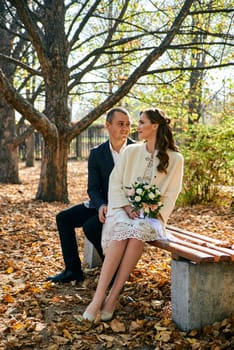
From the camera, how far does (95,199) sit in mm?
4074

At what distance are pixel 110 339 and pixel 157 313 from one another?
0.53 meters

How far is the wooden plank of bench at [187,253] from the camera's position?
304 centimetres

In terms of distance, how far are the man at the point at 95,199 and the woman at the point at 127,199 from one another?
316 mm

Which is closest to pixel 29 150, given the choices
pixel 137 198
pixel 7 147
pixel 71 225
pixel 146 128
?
pixel 7 147

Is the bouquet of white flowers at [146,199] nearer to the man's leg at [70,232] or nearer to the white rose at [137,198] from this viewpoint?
the white rose at [137,198]

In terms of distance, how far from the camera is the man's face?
13.3ft

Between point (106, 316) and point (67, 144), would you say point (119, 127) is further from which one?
point (67, 144)

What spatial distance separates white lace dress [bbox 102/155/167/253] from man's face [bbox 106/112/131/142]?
503mm

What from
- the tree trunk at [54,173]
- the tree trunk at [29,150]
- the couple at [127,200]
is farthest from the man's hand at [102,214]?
the tree trunk at [29,150]

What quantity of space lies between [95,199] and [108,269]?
2.67 feet

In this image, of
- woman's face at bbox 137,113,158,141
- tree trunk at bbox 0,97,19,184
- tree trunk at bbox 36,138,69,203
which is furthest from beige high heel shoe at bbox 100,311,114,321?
tree trunk at bbox 0,97,19,184

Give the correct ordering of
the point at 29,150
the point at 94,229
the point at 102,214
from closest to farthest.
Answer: the point at 102,214 → the point at 94,229 → the point at 29,150

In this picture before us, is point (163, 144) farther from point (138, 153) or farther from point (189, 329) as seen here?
point (189, 329)

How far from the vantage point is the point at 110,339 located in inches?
124
